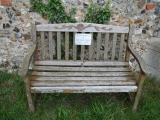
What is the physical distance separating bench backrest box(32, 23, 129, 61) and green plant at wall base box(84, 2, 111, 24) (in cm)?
21

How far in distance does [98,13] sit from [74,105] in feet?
4.48

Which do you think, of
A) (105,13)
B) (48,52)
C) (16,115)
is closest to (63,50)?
(48,52)

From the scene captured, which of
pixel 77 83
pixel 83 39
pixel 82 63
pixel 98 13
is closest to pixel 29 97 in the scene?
pixel 77 83

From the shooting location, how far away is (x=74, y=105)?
13.8ft

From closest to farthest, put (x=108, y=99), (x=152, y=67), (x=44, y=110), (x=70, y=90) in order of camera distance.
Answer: (x=70, y=90), (x=44, y=110), (x=108, y=99), (x=152, y=67)

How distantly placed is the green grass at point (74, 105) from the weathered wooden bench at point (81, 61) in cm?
16

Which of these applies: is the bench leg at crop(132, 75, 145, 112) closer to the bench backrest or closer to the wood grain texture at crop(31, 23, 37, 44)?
the bench backrest

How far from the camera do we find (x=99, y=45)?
425 centimetres

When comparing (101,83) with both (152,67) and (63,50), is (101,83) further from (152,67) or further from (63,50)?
(152,67)

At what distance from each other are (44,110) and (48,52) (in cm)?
85

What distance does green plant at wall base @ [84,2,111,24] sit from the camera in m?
4.42

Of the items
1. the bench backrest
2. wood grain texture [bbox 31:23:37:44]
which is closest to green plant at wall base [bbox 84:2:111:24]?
the bench backrest

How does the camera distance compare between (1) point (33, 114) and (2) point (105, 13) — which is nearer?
(1) point (33, 114)

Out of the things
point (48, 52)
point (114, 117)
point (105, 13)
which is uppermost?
point (105, 13)
